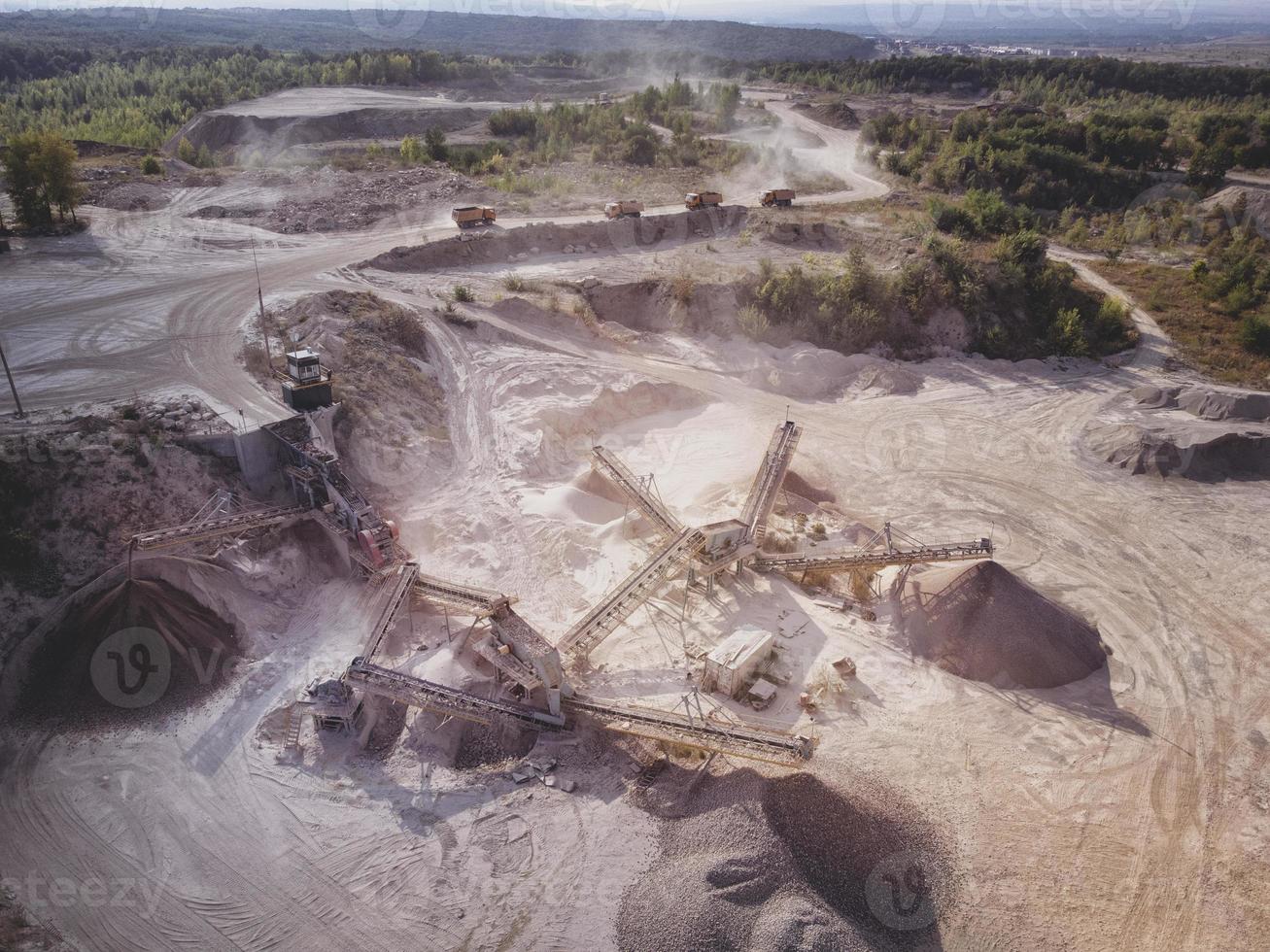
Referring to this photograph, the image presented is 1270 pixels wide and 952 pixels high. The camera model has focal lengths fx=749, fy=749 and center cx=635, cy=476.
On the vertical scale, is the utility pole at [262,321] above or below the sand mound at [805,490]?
above

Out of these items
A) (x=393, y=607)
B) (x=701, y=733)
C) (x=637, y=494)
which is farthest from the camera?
(x=637, y=494)

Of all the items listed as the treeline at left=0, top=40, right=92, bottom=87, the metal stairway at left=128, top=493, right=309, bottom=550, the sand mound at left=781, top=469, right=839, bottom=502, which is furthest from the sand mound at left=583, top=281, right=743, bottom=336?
the treeline at left=0, top=40, right=92, bottom=87

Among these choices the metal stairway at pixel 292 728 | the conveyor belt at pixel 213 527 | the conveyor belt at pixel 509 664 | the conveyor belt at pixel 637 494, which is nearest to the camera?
the metal stairway at pixel 292 728

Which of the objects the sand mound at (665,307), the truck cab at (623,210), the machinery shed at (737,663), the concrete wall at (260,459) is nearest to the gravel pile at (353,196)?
the truck cab at (623,210)

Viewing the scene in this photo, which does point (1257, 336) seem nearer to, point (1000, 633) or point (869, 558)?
point (1000, 633)

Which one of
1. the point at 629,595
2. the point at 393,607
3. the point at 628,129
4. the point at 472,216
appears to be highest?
the point at 628,129

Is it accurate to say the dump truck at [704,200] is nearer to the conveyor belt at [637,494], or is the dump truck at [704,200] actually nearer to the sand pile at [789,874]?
the conveyor belt at [637,494]

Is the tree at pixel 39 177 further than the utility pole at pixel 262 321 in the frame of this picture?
Yes

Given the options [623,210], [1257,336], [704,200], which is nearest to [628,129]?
[704,200]
